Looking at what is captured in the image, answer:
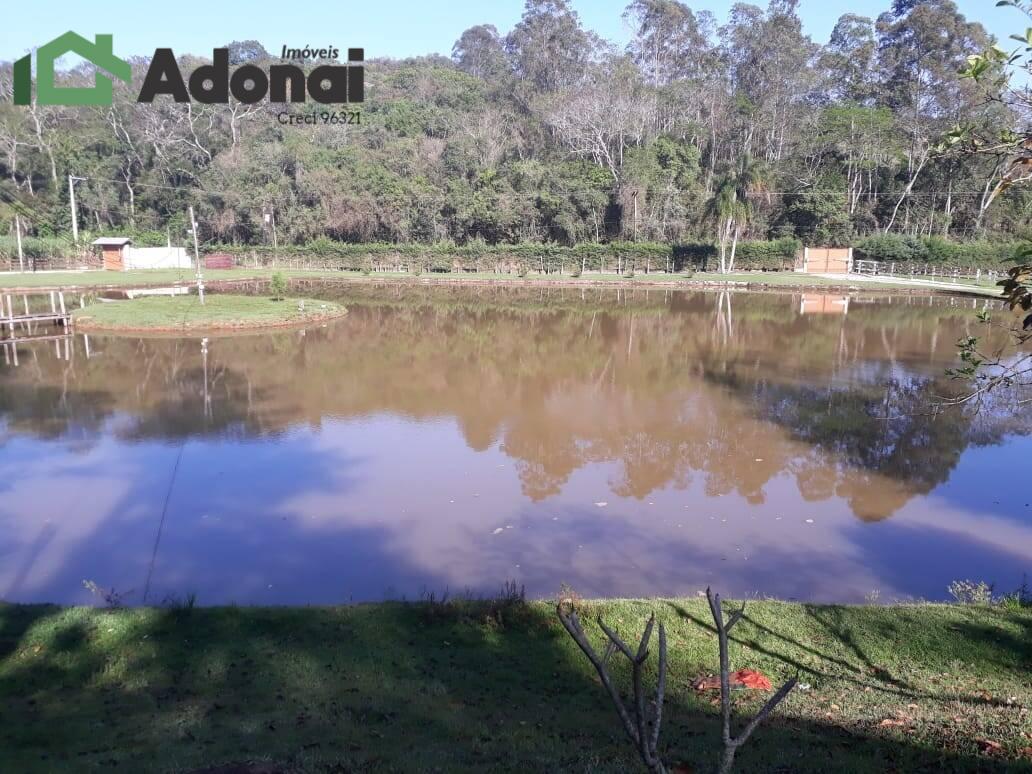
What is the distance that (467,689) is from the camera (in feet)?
20.9

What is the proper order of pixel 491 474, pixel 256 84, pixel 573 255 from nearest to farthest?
pixel 491 474 → pixel 573 255 → pixel 256 84

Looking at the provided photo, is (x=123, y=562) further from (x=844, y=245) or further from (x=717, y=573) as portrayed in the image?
(x=844, y=245)

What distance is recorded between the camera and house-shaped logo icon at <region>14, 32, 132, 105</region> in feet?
149

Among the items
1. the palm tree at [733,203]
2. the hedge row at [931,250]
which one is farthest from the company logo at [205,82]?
the hedge row at [931,250]

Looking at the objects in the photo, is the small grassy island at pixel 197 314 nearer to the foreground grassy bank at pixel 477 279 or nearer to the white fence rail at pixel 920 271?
the foreground grassy bank at pixel 477 279

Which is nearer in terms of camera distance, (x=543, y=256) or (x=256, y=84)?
(x=543, y=256)

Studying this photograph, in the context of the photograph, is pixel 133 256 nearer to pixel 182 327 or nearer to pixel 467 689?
pixel 182 327

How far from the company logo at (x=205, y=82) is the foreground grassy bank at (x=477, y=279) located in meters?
13.0

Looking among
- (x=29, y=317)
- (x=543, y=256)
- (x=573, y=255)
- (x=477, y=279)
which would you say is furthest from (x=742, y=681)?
(x=543, y=256)

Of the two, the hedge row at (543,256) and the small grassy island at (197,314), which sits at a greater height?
the hedge row at (543,256)

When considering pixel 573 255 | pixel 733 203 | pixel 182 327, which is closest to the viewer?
pixel 182 327

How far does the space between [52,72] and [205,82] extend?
18.8m

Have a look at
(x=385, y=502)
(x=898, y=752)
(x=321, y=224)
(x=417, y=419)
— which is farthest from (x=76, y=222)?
(x=898, y=752)

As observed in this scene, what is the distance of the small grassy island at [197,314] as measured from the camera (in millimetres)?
28609
